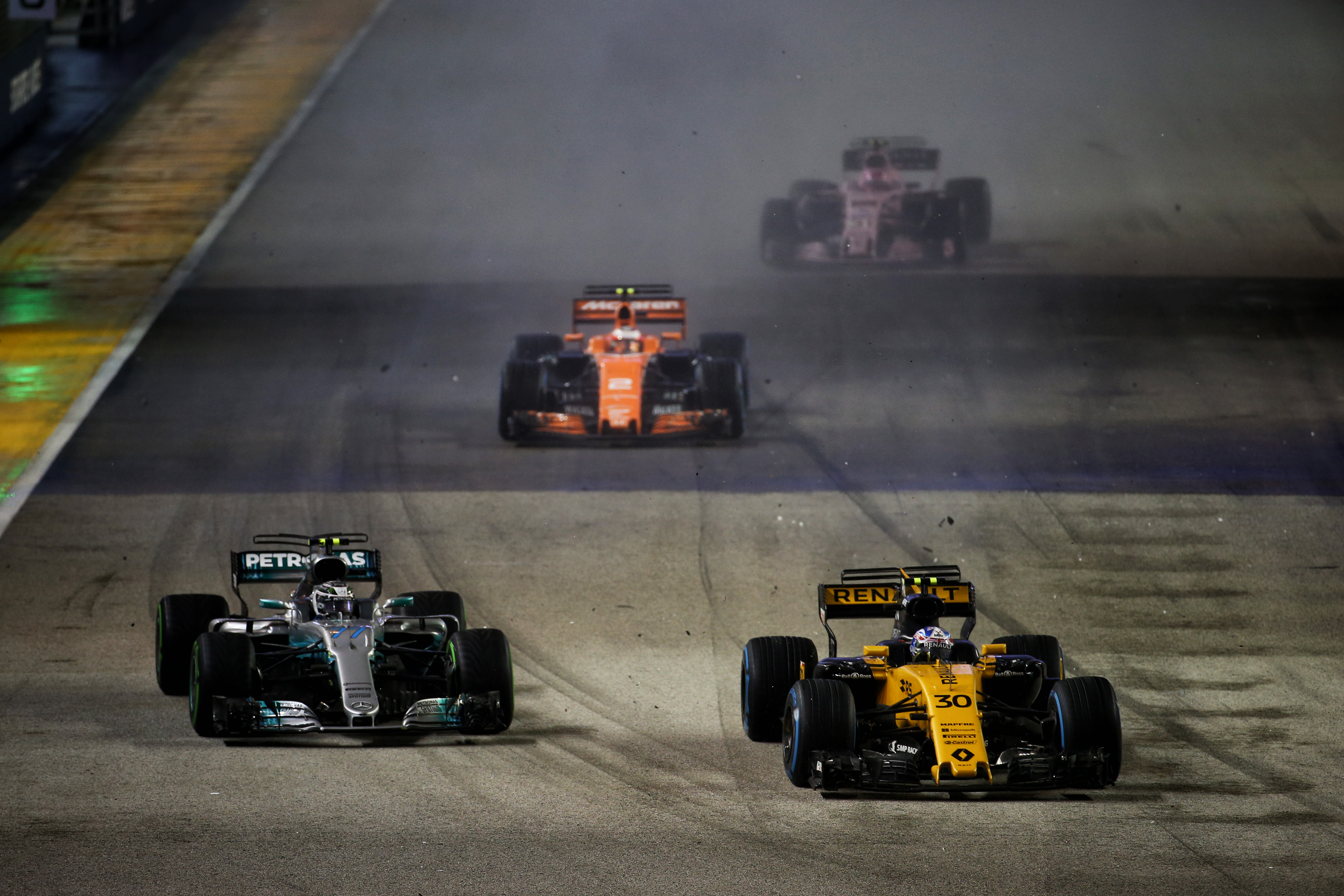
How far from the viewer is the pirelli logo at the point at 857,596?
14.9 meters

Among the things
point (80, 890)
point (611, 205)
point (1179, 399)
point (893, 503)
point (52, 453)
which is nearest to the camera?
point (80, 890)

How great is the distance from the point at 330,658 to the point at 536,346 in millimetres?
11283

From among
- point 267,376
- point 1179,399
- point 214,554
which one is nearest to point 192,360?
point 267,376

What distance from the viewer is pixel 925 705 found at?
13508 mm

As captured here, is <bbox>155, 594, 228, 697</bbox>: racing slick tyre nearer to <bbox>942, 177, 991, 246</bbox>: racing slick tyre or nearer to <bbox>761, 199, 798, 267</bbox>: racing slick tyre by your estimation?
<bbox>761, 199, 798, 267</bbox>: racing slick tyre

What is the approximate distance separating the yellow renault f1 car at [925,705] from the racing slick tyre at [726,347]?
10.9 metres

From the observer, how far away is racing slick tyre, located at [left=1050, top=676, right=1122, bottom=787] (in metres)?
13.1

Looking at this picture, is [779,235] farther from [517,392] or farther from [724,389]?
[517,392]

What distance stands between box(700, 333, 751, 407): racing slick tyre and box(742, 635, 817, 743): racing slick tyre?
1121 centimetres

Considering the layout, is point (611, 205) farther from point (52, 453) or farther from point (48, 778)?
point (48, 778)

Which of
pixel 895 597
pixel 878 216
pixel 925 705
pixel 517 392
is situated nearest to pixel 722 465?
pixel 517 392

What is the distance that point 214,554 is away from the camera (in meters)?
21.7

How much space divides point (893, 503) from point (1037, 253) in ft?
41.4

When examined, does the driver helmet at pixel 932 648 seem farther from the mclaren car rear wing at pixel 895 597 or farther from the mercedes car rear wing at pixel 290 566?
the mercedes car rear wing at pixel 290 566
